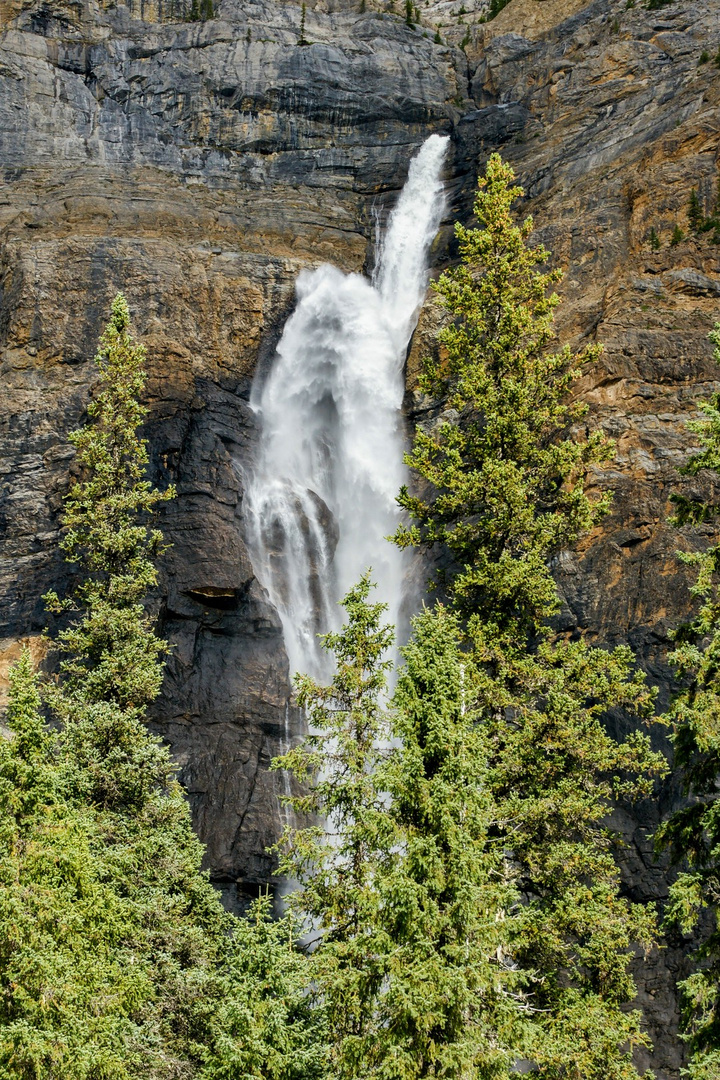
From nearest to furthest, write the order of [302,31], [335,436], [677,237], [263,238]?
[677,237], [335,436], [263,238], [302,31]

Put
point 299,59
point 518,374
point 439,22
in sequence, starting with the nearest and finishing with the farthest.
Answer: point 518,374 < point 299,59 < point 439,22

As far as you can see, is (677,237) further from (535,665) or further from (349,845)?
(349,845)

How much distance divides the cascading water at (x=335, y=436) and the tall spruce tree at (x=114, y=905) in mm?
11090

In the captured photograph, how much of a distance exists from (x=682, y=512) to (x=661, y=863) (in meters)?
11.7

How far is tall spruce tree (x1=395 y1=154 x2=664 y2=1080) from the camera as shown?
1659 cm

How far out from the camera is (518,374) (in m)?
21.4

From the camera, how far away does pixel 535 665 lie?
18500 millimetres

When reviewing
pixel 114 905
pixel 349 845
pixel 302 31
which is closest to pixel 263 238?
pixel 302 31

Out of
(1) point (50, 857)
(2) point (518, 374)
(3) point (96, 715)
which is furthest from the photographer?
(2) point (518, 374)

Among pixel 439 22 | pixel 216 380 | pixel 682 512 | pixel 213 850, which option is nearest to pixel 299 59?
pixel 439 22

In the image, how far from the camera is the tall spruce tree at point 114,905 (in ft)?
42.7

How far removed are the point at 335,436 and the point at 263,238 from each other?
10245 millimetres

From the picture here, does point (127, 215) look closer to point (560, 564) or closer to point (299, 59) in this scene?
point (299, 59)

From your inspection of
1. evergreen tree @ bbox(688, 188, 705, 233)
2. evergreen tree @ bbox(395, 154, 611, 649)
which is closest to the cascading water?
evergreen tree @ bbox(688, 188, 705, 233)
